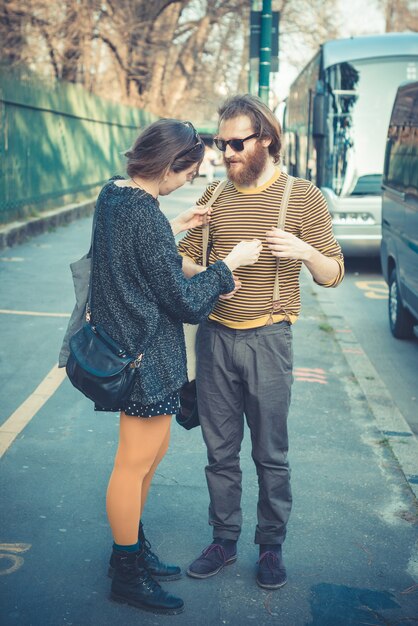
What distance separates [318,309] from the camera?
936cm

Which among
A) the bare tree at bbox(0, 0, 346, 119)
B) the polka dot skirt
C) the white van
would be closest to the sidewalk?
the polka dot skirt

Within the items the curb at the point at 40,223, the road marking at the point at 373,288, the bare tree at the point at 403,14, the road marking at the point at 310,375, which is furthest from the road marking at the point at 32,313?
the bare tree at the point at 403,14

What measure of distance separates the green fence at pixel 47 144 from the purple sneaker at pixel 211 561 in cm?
773

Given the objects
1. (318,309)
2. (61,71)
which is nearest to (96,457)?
(318,309)

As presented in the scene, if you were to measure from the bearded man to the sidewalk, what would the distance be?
0.20 meters

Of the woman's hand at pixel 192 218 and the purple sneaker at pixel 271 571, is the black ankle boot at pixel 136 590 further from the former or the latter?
the woman's hand at pixel 192 218

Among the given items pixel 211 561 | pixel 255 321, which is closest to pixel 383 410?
pixel 211 561

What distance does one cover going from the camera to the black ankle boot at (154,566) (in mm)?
3400

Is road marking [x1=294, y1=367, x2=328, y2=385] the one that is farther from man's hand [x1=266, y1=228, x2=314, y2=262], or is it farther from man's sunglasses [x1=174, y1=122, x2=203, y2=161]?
man's sunglasses [x1=174, y1=122, x2=203, y2=161]

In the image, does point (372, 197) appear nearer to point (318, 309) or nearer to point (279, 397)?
point (318, 309)

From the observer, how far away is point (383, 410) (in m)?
5.82

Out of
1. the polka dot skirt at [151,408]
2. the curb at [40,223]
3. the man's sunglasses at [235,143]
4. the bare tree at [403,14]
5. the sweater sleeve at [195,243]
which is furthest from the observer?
the bare tree at [403,14]

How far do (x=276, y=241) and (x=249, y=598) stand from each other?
55.9 inches

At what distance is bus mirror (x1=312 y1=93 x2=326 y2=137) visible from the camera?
12820mm
